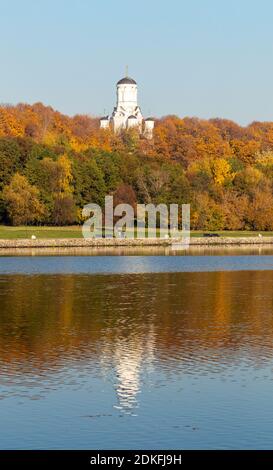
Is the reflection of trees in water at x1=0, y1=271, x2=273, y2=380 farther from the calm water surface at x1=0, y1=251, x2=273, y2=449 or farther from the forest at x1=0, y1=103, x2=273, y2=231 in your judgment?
the forest at x1=0, y1=103, x2=273, y2=231

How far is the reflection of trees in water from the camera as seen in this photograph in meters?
28.7

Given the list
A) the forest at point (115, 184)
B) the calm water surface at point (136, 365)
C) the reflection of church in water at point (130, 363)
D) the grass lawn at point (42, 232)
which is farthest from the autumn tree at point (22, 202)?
the reflection of church in water at point (130, 363)

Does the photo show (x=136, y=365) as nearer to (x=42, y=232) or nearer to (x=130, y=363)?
(x=130, y=363)

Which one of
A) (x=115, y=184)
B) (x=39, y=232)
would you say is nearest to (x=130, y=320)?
(x=39, y=232)

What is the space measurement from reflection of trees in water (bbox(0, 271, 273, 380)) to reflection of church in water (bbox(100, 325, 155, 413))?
32 millimetres

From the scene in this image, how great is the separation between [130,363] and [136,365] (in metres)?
0.38

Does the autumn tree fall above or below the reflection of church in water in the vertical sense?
above

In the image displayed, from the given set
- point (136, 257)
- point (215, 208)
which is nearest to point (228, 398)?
point (136, 257)

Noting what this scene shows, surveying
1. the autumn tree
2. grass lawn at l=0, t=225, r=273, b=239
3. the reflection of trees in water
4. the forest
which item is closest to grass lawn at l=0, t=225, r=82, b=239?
grass lawn at l=0, t=225, r=273, b=239

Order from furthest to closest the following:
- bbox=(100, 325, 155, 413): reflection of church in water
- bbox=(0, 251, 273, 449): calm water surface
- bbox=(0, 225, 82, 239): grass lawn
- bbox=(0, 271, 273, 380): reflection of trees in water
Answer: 1. bbox=(0, 225, 82, 239): grass lawn
2. bbox=(0, 271, 273, 380): reflection of trees in water
3. bbox=(100, 325, 155, 413): reflection of church in water
4. bbox=(0, 251, 273, 449): calm water surface

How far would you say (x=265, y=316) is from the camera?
3794 centimetres

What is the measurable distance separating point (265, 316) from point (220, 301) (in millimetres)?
5802

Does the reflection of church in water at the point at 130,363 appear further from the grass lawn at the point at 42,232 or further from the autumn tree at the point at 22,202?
the autumn tree at the point at 22,202

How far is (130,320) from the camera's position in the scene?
3706cm
